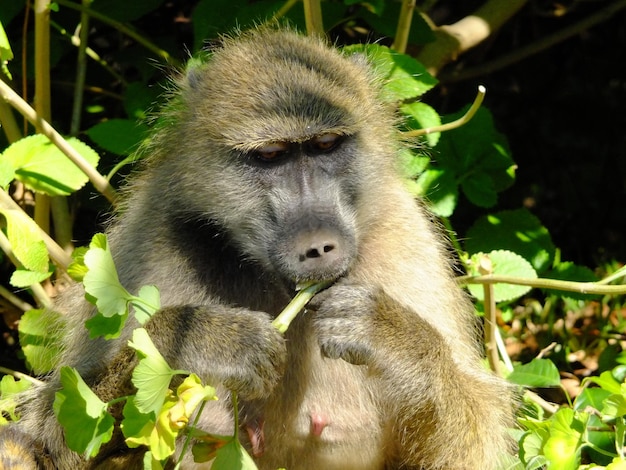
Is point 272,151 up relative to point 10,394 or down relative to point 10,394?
up

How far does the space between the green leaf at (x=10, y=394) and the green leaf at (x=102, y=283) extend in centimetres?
119

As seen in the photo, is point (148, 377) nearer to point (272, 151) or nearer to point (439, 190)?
point (272, 151)

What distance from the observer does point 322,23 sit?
4.11 meters

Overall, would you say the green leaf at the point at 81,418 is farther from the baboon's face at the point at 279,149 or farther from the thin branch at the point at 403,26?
the thin branch at the point at 403,26

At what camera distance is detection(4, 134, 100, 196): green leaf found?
366 cm

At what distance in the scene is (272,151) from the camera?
3.18 meters

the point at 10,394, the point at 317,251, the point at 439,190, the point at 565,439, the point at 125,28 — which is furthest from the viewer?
the point at 125,28

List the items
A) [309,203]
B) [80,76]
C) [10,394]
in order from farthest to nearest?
1. [80,76]
2. [10,394]
3. [309,203]

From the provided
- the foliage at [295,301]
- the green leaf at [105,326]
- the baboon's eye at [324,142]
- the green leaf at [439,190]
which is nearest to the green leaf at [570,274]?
the foliage at [295,301]

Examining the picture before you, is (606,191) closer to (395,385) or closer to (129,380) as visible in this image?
(395,385)

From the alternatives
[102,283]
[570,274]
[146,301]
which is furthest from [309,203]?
[570,274]

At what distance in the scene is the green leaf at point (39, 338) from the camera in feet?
13.0

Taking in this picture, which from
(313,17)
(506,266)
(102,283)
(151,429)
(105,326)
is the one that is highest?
(313,17)

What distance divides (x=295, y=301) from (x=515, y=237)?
1.92 m
